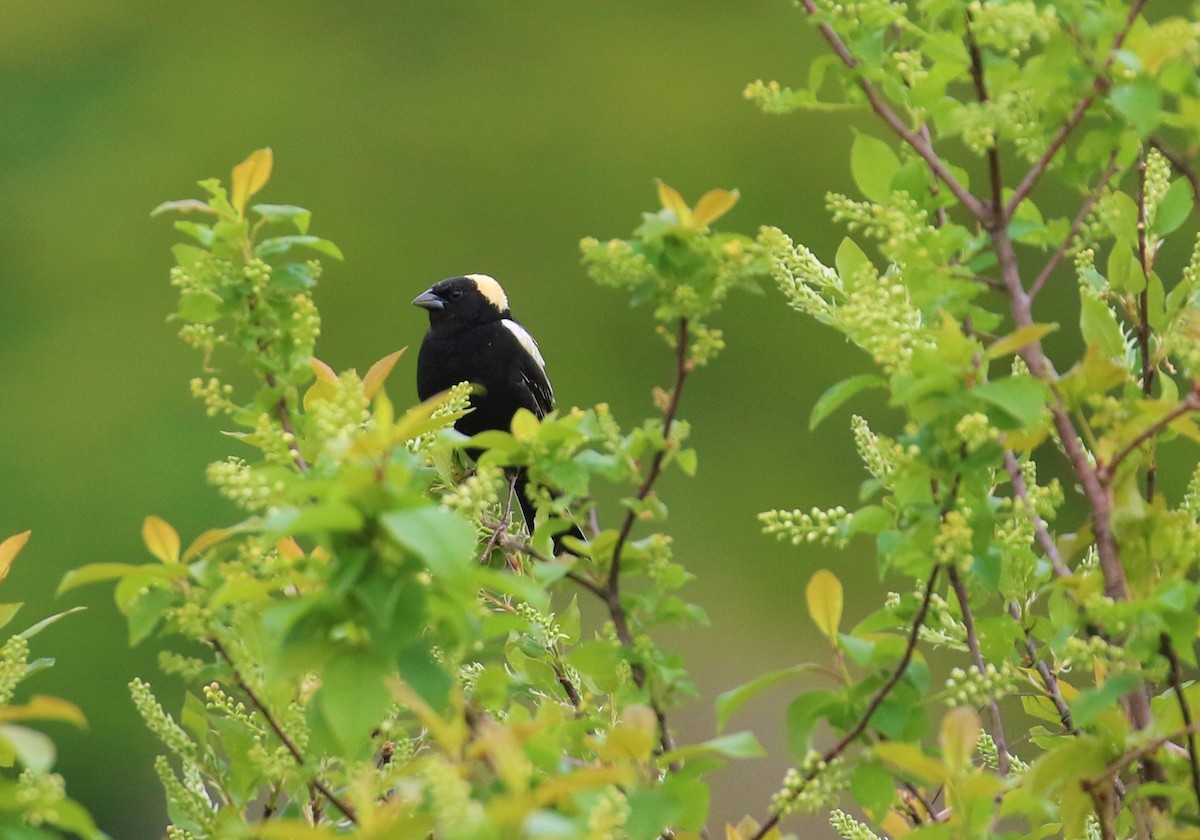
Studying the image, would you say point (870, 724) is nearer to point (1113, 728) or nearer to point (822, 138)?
point (1113, 728)

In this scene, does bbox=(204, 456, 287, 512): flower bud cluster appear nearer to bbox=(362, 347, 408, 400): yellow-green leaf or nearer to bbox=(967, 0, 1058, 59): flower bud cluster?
bbox=(362, 347, 408, 400): yellow-green leaf

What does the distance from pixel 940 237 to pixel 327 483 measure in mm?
495

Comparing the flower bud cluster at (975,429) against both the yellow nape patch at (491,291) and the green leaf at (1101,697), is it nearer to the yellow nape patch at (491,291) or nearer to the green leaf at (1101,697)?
the green leaf at (1101,697)

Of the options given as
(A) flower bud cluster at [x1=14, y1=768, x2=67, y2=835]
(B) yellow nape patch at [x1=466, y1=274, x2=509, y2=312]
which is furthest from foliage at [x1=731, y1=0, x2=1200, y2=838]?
(B) yellow nape patch at [x1=466, y1=274, x2=509, y2=312]

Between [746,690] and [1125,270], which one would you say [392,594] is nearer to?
[746,690]

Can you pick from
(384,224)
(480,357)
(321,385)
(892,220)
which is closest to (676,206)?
(892,220)

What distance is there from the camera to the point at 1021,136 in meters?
1.04

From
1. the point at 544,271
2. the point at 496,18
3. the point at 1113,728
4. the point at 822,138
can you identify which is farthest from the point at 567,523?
the point at 496,18

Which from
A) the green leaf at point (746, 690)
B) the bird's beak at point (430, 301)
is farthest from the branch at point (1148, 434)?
the bird's beak at point (430, 301)

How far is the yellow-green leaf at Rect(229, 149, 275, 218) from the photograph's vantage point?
1.04 meters

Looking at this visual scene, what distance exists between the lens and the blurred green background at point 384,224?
6.70 metres

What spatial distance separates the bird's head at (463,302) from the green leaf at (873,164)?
96.1 inches

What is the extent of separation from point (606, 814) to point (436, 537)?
0.16 meters

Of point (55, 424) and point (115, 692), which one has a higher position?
point (55, 424)
